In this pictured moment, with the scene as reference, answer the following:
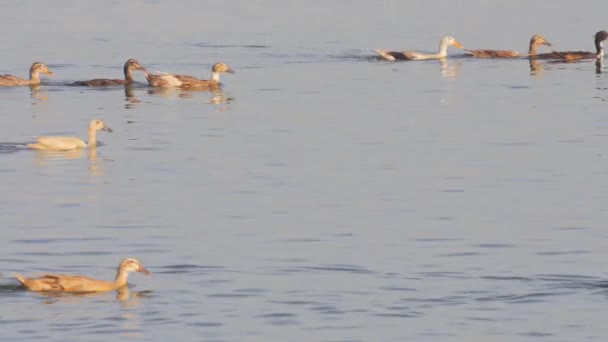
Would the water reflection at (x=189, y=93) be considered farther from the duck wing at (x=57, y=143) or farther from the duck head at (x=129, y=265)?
the duck head at (x=129, y=265)

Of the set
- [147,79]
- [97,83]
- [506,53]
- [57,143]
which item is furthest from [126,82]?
[57,143]

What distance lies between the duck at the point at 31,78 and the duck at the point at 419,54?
838 centimetres

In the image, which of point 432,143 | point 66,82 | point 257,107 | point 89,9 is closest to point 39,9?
point 89,9

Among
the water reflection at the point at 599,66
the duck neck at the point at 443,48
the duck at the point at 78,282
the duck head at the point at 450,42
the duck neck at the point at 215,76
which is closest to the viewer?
the duck at the point at 78,282

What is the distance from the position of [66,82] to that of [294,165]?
13007 mm

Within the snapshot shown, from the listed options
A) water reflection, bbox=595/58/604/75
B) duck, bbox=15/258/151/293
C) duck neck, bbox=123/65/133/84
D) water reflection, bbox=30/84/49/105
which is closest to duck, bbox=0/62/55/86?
water reflection, bbox=30/84/49/105

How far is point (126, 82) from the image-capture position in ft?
126

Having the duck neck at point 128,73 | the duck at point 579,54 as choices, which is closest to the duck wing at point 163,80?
the duck neck at point 128,73

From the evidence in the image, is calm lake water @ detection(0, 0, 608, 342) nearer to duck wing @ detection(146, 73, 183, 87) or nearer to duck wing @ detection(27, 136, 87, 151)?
duck wing @ detection(27, 136, 87, 151)

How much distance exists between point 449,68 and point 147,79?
7.61 metres

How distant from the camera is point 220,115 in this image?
33438mm

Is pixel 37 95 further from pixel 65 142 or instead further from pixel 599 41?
pixel 599 41

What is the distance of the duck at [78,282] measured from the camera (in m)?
17.5

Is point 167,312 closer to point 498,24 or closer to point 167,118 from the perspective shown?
point 167,118
